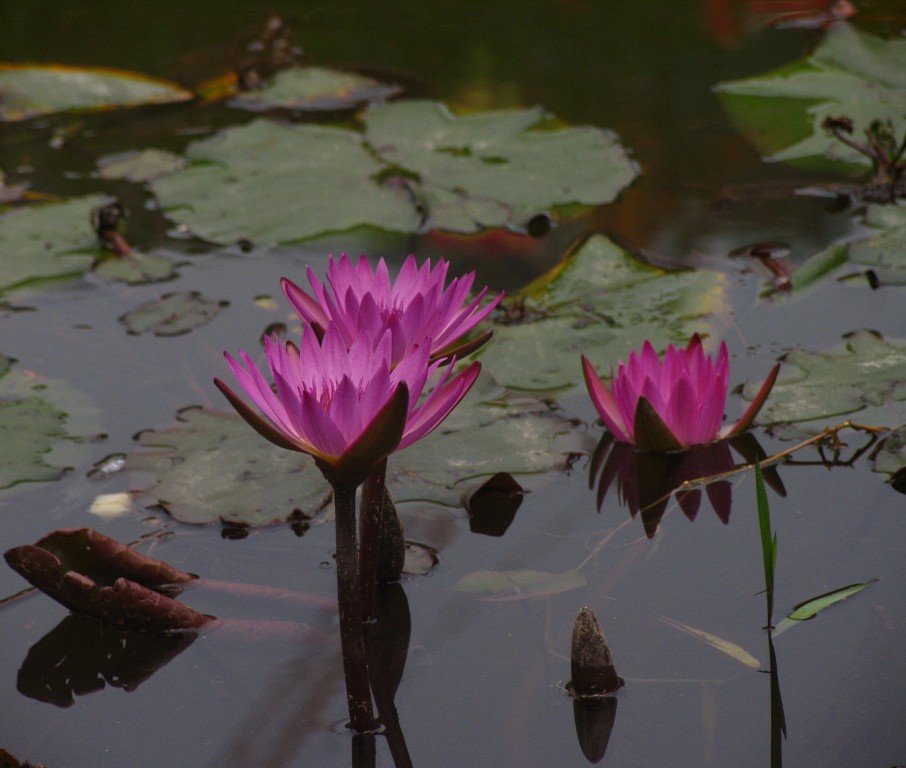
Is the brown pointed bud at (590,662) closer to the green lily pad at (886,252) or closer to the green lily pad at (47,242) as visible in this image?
the green lily pad at (886,252)

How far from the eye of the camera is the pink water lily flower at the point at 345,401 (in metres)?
1.08

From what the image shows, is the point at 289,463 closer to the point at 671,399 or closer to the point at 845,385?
the point at 671,399

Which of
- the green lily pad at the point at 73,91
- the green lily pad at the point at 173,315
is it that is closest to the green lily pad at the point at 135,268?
the green lily pad at the point at 173,315

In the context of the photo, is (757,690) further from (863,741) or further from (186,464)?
(186,464)

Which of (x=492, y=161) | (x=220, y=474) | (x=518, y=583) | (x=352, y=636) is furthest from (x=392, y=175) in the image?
(x=352, y=636)

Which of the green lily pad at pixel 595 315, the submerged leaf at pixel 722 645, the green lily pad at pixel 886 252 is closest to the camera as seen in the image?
the submerged leaf at pixel 722 645

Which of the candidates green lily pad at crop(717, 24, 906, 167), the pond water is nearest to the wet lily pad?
the pond water

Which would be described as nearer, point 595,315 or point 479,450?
point 479,450

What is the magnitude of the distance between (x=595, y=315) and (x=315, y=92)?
6.55ft

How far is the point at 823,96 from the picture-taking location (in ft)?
11.1

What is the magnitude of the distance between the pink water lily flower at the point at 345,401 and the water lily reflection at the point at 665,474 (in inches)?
23.7

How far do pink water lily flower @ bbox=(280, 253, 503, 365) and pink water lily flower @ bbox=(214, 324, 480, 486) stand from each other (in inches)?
2.7

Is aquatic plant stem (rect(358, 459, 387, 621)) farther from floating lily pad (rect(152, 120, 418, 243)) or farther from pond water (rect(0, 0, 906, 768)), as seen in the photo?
floating lily pad (rect(152, 120, 418, 243))

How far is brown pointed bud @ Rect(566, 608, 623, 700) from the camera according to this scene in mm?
1242
